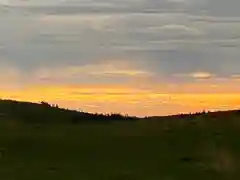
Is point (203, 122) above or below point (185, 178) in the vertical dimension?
above

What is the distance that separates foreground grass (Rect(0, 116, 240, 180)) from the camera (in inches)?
622

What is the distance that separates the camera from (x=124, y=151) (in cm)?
1858

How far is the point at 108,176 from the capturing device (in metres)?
15.4

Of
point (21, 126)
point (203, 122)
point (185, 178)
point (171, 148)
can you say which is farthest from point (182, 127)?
point (185, 178)

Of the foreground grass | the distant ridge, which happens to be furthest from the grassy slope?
the distant ridge

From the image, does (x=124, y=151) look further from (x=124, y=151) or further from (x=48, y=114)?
(x=48, y=114)

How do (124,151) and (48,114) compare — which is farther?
A: (48,114)

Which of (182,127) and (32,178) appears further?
(182,127)

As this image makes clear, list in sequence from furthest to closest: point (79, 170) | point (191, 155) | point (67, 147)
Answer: point (67, 147), point (191, 155), point (79, 170)

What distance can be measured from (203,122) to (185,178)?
25.5 ft

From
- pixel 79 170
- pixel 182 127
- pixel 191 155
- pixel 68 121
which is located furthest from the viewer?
pixel 68 121

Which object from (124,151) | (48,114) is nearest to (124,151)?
(124,151)

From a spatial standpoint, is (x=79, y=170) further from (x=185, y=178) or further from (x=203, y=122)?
(x=203, y=122)

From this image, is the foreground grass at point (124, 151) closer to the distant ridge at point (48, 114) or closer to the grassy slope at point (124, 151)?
A: the grassy slope at point (124, 151)
